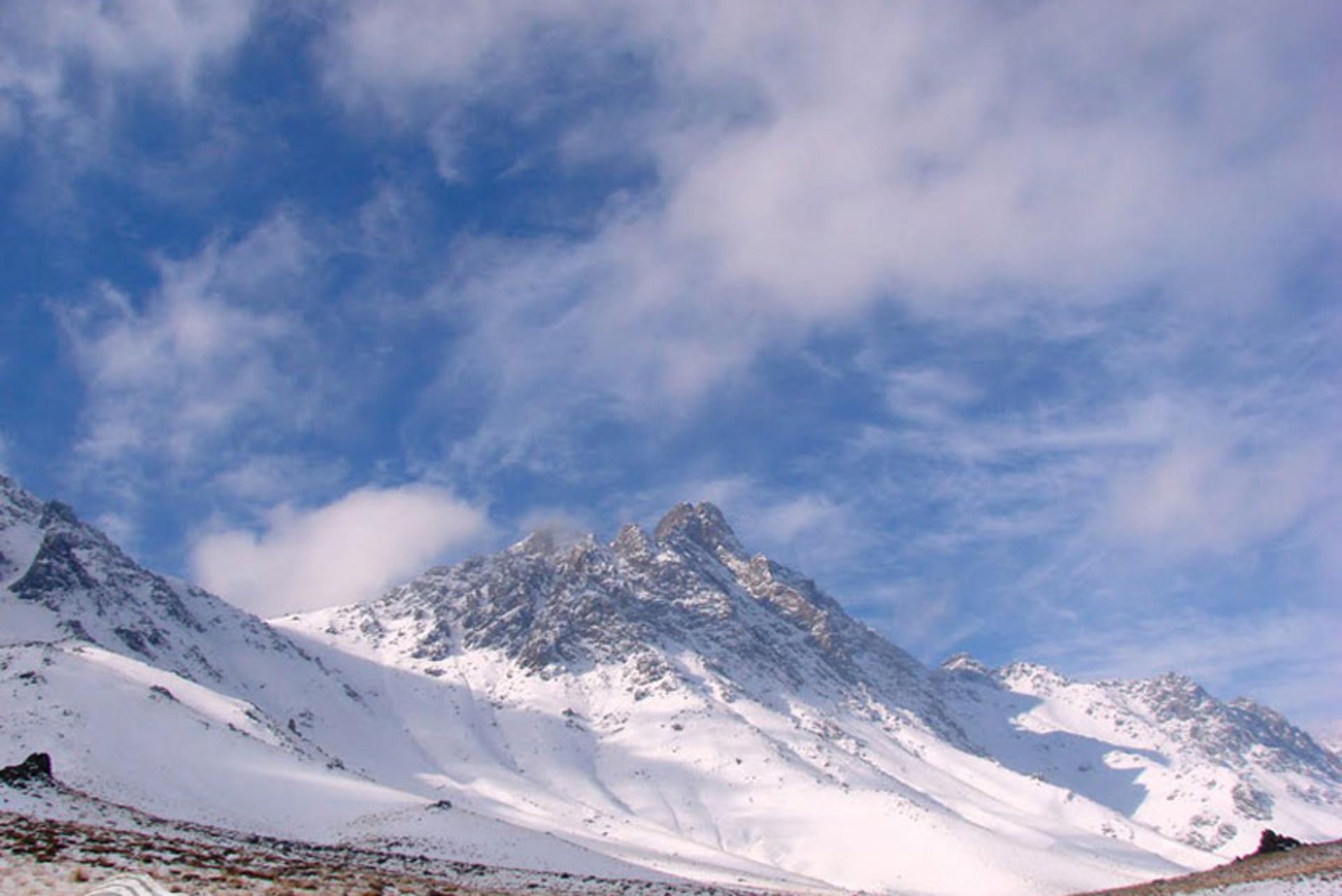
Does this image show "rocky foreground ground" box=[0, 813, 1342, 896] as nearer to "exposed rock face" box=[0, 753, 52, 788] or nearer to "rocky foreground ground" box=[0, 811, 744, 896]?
"rocky foreground ground" box=[0, 811, 744, 896]

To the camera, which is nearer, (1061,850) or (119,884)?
(119,884)

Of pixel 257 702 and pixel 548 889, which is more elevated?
pixel 257 702

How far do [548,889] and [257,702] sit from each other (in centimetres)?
18622

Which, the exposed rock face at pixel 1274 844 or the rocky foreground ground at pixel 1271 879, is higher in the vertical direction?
the exposed rock face at pixel 1274 844

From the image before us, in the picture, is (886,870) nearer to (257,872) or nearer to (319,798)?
(319,798)

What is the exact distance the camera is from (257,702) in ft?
628

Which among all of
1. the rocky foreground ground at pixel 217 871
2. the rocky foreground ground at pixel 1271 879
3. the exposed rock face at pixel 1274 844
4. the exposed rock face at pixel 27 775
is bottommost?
the rocky foreground ground at pixel 217 871

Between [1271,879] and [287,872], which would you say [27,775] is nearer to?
[287,872]

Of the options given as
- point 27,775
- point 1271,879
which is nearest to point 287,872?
point 27,775

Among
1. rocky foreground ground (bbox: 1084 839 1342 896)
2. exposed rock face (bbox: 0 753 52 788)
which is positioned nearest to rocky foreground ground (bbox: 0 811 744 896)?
exposed rock face (bbox: 0 753 52 788)

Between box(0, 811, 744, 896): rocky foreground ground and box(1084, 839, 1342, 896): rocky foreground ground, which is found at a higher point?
box(1084, 839, 1342, 896): rocky foreground ground

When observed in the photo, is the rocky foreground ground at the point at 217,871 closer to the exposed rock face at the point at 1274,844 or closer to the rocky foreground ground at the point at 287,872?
the rocky foreground ground at the point at 287,872

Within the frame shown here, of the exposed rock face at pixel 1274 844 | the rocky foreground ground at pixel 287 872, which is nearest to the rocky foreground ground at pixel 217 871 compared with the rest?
the rocky foreground ground at pixel 287 872

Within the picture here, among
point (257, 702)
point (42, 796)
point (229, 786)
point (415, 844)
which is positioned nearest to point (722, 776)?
point (257, 702)
